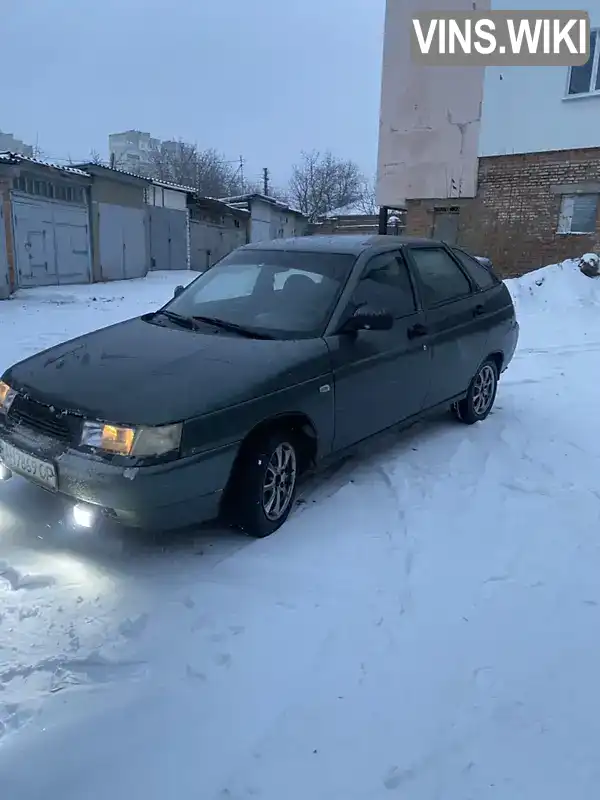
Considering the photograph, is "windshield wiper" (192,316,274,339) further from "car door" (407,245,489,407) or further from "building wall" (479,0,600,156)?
"building wall" (479,0,600,156)

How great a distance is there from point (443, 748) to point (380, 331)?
2.45 meters

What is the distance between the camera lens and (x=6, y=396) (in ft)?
10.6

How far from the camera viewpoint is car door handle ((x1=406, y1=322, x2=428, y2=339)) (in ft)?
13.7

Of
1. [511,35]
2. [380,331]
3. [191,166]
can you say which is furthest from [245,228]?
[380,331]

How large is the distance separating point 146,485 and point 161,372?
24.7 inches

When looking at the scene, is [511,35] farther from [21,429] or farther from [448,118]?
[21,429]

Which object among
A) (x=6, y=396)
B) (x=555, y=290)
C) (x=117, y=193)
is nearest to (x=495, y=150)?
(x=555, y=290)

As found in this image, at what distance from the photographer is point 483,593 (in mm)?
2861

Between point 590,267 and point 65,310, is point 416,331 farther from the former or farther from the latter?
point 65,310

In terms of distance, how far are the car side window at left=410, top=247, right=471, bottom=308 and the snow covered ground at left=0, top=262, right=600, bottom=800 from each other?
1.35 m

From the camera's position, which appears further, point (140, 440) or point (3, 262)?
point (3, 262)

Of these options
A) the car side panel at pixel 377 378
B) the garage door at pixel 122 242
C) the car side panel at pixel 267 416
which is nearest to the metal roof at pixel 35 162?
the garage door at pixel 122 242

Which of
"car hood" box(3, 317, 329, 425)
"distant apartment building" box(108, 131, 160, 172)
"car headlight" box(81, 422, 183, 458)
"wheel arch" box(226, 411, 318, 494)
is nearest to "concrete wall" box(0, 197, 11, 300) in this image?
"car hood" box(3, 317, 329, 425)

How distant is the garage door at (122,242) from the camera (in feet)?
65.8
